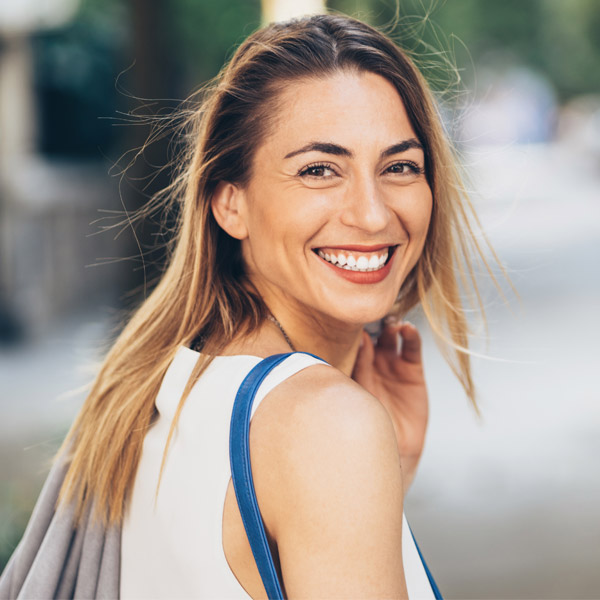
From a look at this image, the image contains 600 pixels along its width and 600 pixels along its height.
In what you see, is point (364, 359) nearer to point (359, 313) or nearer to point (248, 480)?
point (359, 313)

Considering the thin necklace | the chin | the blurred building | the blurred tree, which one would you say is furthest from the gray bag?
the blurred tree

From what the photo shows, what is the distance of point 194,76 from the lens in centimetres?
1464

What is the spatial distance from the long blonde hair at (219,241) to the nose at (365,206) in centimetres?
24

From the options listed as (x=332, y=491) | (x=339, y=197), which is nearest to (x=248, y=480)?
(x=332, y=491)

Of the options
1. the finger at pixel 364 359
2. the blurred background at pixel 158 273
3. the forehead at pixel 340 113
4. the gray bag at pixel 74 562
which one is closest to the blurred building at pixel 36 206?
the blurred background at pixel 158 273

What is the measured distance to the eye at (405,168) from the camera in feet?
6.29

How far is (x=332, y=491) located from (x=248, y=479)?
160mm

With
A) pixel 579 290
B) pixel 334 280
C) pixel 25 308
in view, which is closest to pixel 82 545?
pixel 334 280

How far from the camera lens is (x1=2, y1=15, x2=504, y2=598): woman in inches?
57.9

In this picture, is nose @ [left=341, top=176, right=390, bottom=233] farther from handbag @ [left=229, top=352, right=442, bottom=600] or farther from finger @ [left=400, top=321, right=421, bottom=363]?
finger @ [left=400, top=321, right=421, bottom=363]

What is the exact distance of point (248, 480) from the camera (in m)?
1.52

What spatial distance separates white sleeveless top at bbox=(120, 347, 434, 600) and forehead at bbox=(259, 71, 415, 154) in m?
0.49

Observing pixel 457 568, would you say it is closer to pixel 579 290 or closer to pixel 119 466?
pixel 119 466

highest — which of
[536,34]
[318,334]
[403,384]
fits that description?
[536,34]
